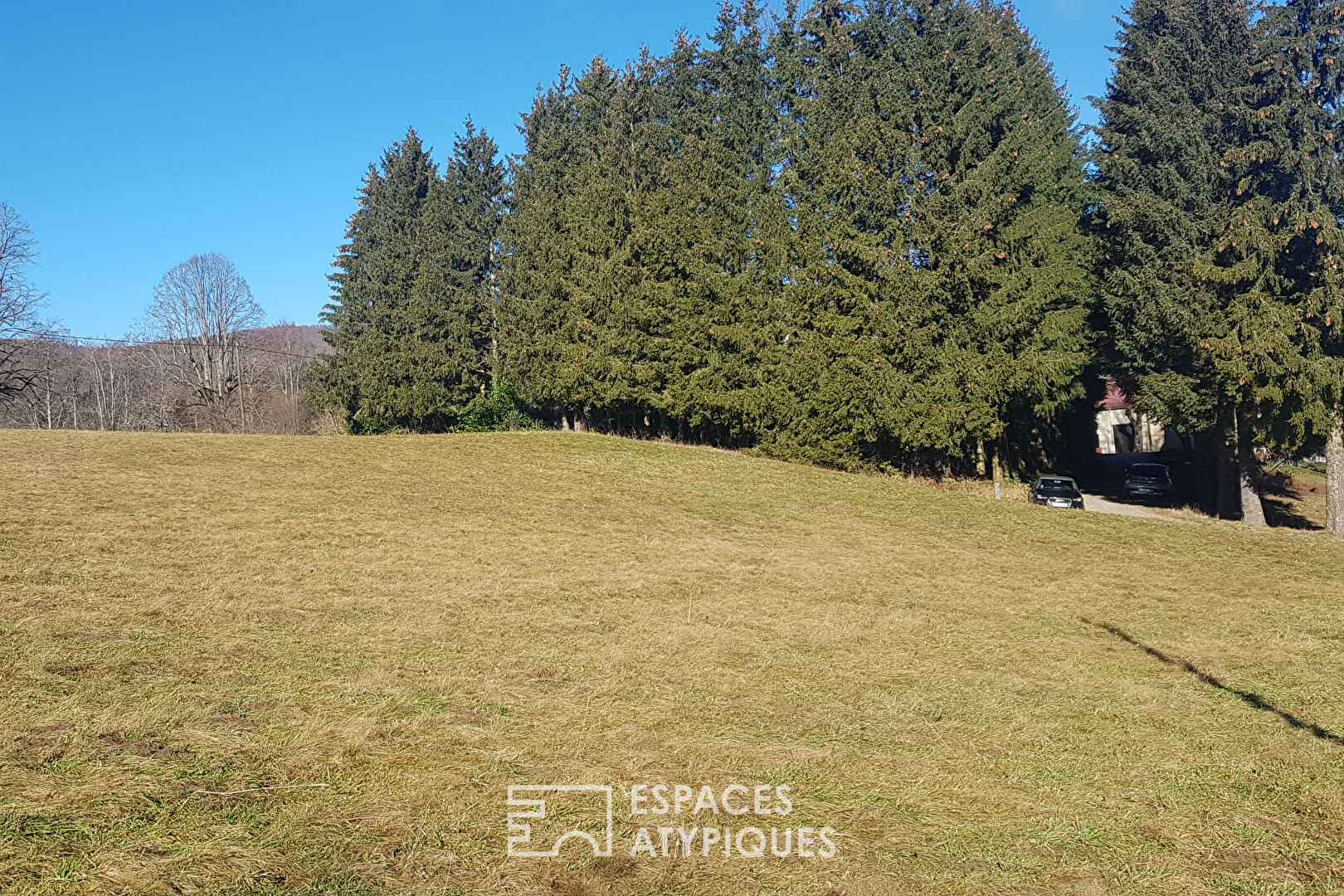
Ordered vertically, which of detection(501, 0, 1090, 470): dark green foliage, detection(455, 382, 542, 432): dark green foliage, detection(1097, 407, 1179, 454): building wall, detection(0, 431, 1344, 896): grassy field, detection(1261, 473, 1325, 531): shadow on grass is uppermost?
detection(501, 0, 1090, 470): dark green foliage

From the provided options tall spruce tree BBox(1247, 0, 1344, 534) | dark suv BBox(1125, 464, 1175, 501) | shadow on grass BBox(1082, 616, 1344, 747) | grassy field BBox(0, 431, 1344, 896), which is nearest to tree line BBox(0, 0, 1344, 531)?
tall spruce tree BBox(1247, 0, 1344, 534)

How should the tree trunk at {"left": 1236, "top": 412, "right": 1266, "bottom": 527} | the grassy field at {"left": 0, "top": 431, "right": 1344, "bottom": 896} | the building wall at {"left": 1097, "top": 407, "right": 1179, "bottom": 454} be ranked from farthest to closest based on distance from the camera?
the building wall at {"left": 1097, "top": 407, "right": 1179, "bottom": 454}, the tree trunk at {"left": 1236, "top": 412, "right": 1266, "bottom": 527}, the grassy field at {"left": 0, "top": 431, "right": 1344, "bottom": 896}

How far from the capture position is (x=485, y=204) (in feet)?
151

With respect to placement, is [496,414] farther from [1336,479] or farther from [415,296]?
[1336,479]

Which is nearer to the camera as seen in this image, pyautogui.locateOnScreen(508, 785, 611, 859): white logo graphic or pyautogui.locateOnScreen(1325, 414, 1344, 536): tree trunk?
pyautogui.locateOnScreen(508, 785, 611, 859): white logo graphic

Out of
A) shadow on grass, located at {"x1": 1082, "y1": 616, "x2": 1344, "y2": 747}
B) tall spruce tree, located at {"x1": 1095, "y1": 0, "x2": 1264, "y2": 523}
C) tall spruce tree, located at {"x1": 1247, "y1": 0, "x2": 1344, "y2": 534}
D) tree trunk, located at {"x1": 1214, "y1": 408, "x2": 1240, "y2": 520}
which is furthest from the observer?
tree trunk, located at {"x1": 1214, "y1": 408, "x2": 1240, "y2": 520}

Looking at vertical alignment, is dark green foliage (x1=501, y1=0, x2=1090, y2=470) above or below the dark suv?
above

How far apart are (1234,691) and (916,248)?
20691 millimetres

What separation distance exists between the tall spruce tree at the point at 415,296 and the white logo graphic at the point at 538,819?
1445 inches

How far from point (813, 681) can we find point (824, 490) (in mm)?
16500

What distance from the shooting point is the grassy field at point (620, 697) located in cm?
489

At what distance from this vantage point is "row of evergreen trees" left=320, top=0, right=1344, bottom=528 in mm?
22969

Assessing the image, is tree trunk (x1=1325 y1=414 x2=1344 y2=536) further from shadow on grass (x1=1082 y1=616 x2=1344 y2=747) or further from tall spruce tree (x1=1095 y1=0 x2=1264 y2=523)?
shadow on grass (x1=1082 y1=616 x2=1344 y2=747)

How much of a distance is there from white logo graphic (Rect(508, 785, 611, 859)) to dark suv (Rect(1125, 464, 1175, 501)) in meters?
33.0
